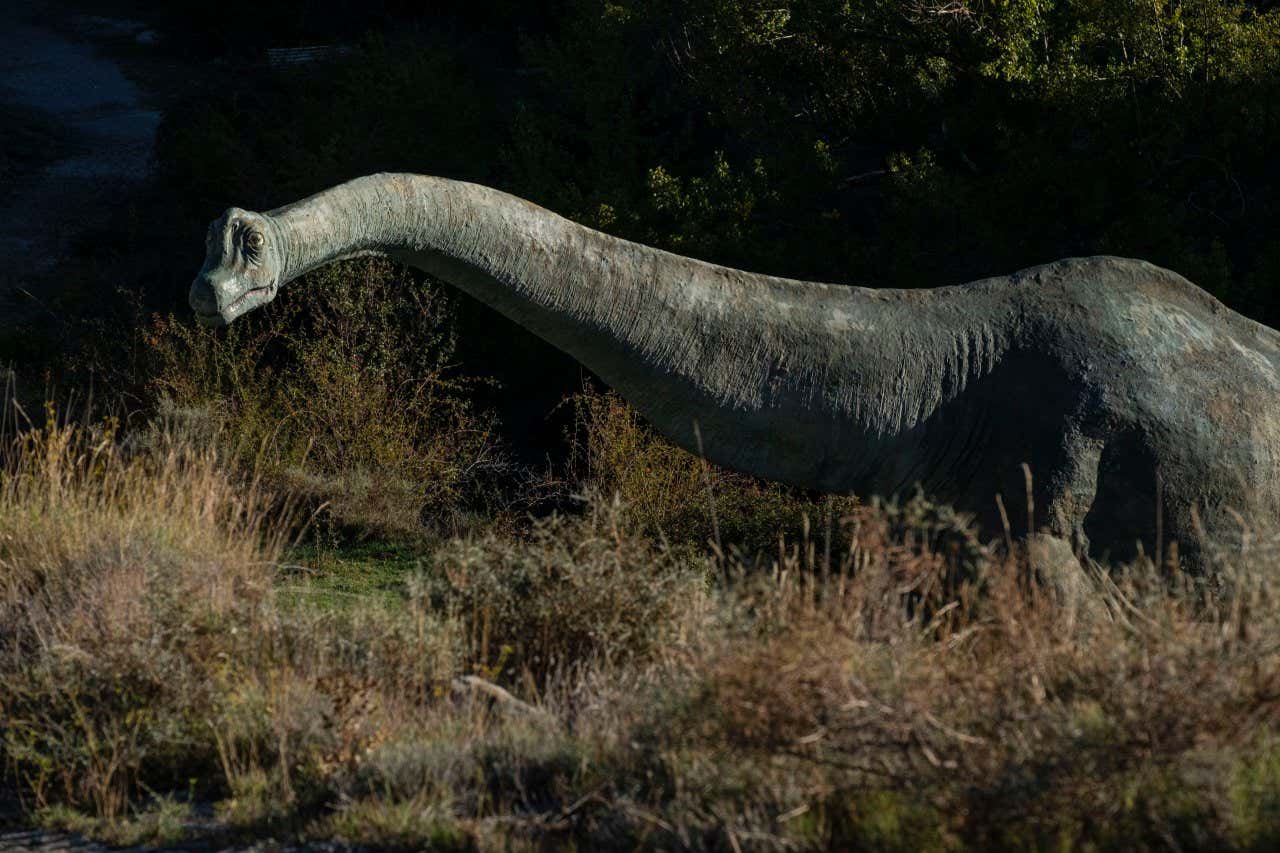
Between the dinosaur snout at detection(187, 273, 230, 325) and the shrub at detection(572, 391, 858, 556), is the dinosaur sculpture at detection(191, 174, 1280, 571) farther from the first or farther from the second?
the shrub at detection(572, 391, 858, 556)

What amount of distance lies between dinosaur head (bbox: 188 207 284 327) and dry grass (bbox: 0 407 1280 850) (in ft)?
4.98

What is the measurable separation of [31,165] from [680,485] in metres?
15.5

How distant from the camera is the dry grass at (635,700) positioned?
4.59 m

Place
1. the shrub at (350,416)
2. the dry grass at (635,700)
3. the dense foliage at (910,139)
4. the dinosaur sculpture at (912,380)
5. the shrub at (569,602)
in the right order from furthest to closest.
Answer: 1. the shrub at (350,416)
2. the dense foliage at (910,139)
3. the shrub at (569,602)
4. the dinosaur sculpture at (912,380)
5. the dry grass at (635,700)

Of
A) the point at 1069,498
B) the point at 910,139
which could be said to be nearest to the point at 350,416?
the point at 910,139

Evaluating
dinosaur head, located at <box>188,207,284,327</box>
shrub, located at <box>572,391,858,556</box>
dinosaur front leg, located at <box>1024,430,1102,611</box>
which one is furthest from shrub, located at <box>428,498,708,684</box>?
shrub, located at <box>572,391,858,556</box>

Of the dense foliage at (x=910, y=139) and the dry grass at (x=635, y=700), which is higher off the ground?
the dense foliage at (x=910, y=139)

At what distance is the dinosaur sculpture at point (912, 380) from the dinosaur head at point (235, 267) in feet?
1.98

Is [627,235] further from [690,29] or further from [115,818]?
[115,818]

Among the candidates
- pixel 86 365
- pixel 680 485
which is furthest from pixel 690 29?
pixel 86 365

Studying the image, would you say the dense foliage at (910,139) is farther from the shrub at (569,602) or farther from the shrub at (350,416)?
the shrub at (569,602)

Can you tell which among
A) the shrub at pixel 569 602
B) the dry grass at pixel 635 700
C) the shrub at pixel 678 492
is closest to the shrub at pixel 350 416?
the shrub at pixel 678 492

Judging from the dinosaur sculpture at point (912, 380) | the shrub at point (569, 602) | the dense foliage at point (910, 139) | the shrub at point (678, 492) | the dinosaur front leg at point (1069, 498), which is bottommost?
the shrub at point (678, 492)

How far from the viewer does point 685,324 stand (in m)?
6.16
